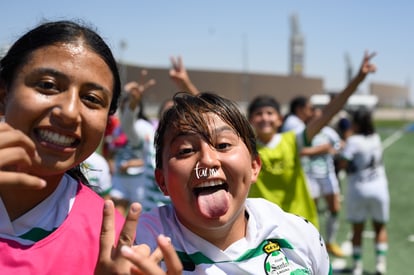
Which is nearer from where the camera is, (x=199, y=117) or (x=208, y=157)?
(x=208, y=157)

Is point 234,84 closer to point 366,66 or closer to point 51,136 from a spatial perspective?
point 366,66

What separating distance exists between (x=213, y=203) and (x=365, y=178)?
5.28 m

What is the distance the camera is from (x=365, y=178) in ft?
21.6

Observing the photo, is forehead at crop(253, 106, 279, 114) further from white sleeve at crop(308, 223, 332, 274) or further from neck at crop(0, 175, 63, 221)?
neck at crop(0, 175, 63, 221)

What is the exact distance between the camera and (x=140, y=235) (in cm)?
175

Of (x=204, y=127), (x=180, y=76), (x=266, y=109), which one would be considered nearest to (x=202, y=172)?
(x=204, y=127)

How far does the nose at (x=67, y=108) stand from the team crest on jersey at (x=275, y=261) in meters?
0.83

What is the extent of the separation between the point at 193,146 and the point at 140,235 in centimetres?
35

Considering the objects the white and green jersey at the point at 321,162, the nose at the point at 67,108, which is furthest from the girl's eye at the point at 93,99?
the white and green jersey at the point at 321,162

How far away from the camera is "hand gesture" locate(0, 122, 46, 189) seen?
1.28 meters

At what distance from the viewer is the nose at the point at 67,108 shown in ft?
4.87

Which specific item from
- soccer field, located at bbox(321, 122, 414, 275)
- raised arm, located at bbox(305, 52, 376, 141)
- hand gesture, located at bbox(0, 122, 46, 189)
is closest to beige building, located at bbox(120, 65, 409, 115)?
soccer field, located at bbox(321, 122, 414, 275)

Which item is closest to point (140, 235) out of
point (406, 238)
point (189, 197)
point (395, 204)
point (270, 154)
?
point (189, 197)

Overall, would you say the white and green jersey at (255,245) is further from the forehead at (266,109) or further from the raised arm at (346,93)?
the forehead at (266,109)
